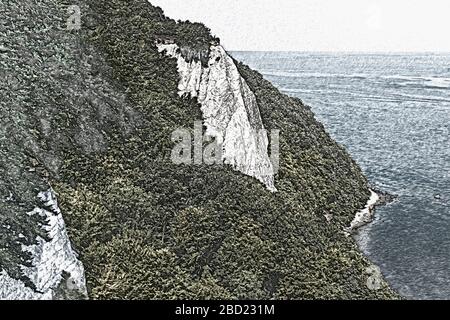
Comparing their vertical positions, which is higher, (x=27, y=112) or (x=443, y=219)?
(x=27, y=112)

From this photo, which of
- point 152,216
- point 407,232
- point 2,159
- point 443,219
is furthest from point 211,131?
point 443,219

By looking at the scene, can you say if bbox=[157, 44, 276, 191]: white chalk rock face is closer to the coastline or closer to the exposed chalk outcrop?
the coastline

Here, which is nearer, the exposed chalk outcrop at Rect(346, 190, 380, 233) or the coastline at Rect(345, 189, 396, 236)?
the coastline at Rect(345, 189, 396, 236)

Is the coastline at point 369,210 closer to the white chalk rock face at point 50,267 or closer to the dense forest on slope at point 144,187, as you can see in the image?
the dense forest on slope at point 144,187

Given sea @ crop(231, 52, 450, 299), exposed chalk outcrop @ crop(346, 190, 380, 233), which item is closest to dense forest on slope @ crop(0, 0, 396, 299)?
sea @ crop(231, 52, 450, 299)

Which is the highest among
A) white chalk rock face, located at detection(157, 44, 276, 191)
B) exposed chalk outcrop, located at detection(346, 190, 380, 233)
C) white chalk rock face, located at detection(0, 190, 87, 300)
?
white chalk rock face, located at detection(157, 44, 276, 191)

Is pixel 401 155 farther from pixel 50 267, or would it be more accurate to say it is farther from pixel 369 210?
pixel 50 267
